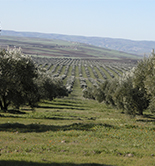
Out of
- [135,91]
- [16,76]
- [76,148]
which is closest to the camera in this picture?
[76,148]

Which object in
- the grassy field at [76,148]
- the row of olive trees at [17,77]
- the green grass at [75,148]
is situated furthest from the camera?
the row of olive trees at [17,77]

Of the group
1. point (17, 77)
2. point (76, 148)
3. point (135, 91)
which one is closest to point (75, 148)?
point (76, 148)

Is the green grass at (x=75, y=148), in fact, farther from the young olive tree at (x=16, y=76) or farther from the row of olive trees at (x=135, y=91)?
the row of olive trees at (x=135, y=91)

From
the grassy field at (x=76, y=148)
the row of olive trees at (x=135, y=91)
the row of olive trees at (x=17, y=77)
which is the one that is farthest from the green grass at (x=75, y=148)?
the row of olive trees at (x=135, y=91)

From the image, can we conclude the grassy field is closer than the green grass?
Yes

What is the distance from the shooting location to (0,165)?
12852 mm

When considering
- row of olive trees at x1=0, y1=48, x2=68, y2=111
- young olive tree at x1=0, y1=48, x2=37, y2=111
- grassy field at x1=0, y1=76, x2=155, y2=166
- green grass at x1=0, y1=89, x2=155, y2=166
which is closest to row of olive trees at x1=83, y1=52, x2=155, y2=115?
row of olive trees at x1=0, y1=48, x2=68, y2=111

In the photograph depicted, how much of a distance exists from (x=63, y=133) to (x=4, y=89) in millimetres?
15223

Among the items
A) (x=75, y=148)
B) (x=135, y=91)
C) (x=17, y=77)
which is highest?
(x=17, y=77)

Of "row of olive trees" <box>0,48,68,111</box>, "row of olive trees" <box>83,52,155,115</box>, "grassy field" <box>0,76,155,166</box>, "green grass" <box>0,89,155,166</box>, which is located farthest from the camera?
"row of olive trees" <box>83,52,155,115</box>

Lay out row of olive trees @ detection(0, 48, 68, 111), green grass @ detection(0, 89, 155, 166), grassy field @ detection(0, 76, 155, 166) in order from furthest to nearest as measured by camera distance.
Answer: row of olive trees @ detection(0, 48, 68, 111) < green grass @ detection(0, 89, 155, 166) < grassy field @ detection(0, 76, 155, 166)

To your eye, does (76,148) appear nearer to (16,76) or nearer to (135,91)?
(16,76)

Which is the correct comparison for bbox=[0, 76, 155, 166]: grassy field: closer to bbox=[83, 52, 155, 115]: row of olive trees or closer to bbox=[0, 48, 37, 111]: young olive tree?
bbox=[0, 48, 37, 111]: young olive tree

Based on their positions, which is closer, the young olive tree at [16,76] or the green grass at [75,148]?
the green grass at [75,148]
